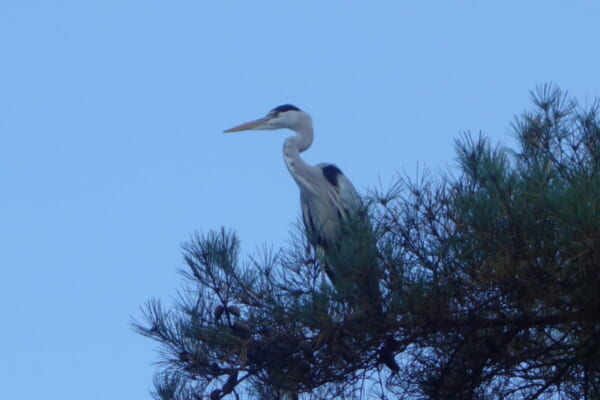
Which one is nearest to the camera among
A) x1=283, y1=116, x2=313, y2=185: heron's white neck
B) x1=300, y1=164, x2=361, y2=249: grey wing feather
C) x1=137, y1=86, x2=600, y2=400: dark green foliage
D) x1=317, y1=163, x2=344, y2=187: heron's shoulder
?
x1=137, y1=86, x2=600, y2=400: dark green foliage

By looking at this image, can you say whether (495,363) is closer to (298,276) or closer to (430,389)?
(430,389)

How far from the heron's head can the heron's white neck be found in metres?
0.02

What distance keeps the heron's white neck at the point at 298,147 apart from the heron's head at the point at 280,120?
0.02 m

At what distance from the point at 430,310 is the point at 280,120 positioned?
243 cm

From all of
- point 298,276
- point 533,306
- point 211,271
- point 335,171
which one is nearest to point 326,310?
point 298,276

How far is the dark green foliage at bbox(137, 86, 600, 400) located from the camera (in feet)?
8.45

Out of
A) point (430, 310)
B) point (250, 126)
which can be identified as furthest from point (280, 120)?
point (430, 310)

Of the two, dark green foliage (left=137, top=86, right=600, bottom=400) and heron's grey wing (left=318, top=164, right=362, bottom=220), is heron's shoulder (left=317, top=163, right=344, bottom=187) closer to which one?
heron's grey wing (left=318, top=164, right=362, bottom=220)

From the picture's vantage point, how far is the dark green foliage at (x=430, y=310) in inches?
101

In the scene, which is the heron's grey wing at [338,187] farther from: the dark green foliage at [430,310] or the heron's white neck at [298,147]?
the dark green foliage at [430,310]

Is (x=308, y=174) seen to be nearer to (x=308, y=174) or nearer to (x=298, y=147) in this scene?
(x=308, y=174)

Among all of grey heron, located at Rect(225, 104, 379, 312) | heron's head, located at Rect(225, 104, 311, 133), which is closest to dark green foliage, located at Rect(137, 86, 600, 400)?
grey heron, located at Rect(225, 104, 379, 312)

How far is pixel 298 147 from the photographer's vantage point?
484 cm

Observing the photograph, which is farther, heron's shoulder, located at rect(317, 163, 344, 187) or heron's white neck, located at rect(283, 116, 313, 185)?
heron's shoulder, located at rect(317, 163, 344, 187)
